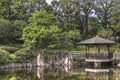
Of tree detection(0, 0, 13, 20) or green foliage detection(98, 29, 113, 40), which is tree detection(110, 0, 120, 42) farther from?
tree detection(0, 0, 13, 20)

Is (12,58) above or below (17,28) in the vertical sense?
below

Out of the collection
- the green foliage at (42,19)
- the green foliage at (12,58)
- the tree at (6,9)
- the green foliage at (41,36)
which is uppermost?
the tree at (6,9)

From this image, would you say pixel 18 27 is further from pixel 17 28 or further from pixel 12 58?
pixel 12 58

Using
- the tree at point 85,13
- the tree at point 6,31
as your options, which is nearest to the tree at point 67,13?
the tree at point 85,13

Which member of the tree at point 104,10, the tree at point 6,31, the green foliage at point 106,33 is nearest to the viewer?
the tree at point 6,31

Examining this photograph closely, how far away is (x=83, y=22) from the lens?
54.8 m

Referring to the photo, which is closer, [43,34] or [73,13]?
[43,34]

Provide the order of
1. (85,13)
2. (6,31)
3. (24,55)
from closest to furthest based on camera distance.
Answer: (24,55) < (6,31) < (85,13)

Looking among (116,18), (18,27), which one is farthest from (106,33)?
(18,27)

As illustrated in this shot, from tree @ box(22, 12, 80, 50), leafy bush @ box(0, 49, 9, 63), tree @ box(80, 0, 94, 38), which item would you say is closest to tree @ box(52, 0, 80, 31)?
tree @ box(80, 0, 94, 38)

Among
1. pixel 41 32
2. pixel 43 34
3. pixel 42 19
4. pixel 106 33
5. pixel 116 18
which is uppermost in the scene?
pixel 116 18

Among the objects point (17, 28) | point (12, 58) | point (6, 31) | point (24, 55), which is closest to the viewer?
point (12, 58)

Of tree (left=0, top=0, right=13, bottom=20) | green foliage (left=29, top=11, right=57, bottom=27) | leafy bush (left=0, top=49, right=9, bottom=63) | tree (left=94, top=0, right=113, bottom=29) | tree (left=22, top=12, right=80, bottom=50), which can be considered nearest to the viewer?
leafy bush (left=0, top=49, right=9, bottom=63)

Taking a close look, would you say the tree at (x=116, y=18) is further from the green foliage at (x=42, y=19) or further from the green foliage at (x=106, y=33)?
the green foliage at (x=42, y=19)
